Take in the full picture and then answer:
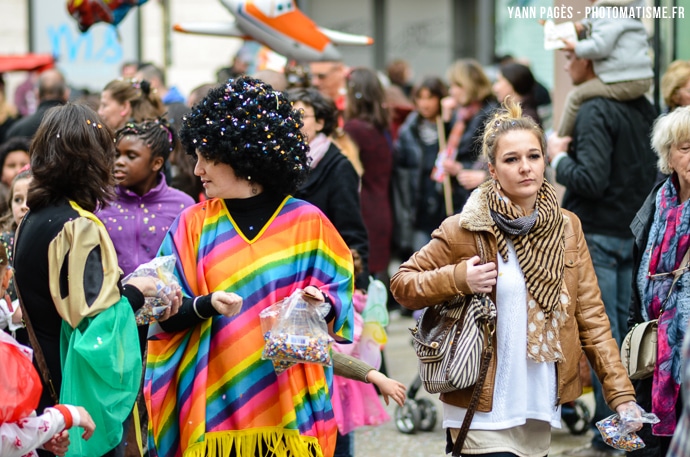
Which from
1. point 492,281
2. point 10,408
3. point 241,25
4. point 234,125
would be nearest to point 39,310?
point 10,408

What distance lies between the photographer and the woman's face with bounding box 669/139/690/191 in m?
4.65

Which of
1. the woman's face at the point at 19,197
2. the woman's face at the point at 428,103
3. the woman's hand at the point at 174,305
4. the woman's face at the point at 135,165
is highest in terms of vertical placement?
the woman's face at the point at 428,103

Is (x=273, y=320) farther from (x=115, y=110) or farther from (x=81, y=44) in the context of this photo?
(x=81, y=44)

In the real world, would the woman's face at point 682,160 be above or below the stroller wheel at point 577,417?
above

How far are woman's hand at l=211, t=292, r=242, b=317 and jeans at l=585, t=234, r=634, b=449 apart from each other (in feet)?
9.67

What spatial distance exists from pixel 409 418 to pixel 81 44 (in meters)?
10.6

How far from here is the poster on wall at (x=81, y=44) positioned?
15.7 metres

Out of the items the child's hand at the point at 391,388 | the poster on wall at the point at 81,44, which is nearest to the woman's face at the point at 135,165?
the child's hand at the point at 391,388

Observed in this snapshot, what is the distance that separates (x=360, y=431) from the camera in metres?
7.14

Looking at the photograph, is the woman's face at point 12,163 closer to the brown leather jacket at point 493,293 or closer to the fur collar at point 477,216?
the brown leather jacket at point 493,293

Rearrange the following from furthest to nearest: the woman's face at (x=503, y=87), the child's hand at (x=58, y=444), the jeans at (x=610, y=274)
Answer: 1. the woman's face at (x=503, y=87)
2. the jeans at (x=610, y=274)
3. the child's hand at (x=58, y=444)

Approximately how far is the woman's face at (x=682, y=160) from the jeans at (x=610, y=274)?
1.52m

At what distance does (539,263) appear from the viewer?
4.11 metres

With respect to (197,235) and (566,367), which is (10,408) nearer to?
(197,235)
